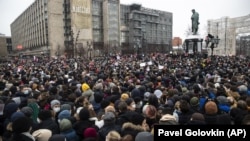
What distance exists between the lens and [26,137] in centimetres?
469

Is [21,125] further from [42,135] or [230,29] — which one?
[230,29]

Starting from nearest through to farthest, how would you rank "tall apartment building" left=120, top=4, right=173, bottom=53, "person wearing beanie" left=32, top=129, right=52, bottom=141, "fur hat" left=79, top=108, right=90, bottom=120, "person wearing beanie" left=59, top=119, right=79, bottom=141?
"person wearing beanie" left=32, top=129, right=52, bottom=141 → "person wearing beanie" left=59, top=119, right=79, bottom=141 → "fur hat" left=79, top=108, right=90, bottom=120 → "tall apartment building" left=120, top=4, right=173, bottom=53

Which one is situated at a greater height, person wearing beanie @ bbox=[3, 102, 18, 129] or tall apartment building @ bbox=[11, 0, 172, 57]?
tall apartment building @ bbox=[11, 0, 172, 57]

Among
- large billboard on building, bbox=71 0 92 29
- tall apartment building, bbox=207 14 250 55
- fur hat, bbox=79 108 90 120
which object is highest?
large billboard on building, bbox=71 0 92 29

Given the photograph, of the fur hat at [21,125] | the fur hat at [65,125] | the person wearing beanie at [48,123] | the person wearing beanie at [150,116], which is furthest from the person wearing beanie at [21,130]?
the person wearing beanie at [150,116]

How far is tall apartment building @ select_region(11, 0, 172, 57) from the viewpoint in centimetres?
8594

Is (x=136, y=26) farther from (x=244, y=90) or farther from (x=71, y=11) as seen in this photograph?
(x=244, y=90)

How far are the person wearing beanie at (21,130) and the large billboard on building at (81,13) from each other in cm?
8711

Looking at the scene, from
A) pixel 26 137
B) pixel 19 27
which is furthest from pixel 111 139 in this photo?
pixel 19 27

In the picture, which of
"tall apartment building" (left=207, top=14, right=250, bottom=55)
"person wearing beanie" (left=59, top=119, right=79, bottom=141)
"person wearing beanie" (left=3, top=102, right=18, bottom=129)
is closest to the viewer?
"person wearing beanie" (left=59, top=119, right=79, bottom=141)

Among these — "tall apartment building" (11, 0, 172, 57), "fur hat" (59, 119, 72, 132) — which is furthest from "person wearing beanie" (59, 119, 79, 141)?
"tall apartment building" (11, 0, 172, 57)

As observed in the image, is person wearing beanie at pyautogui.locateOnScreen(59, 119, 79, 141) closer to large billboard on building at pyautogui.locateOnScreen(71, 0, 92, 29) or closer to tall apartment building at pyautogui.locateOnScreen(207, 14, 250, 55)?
tall apartment building at pyautogui.locateOnScreen(207, 14, 250, 55)

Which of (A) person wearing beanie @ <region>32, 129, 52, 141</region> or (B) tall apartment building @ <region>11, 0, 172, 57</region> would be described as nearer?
(A) person wearing beanie @ <region>32, 129, 52, 141</region>

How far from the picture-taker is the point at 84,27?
91.8 metres
